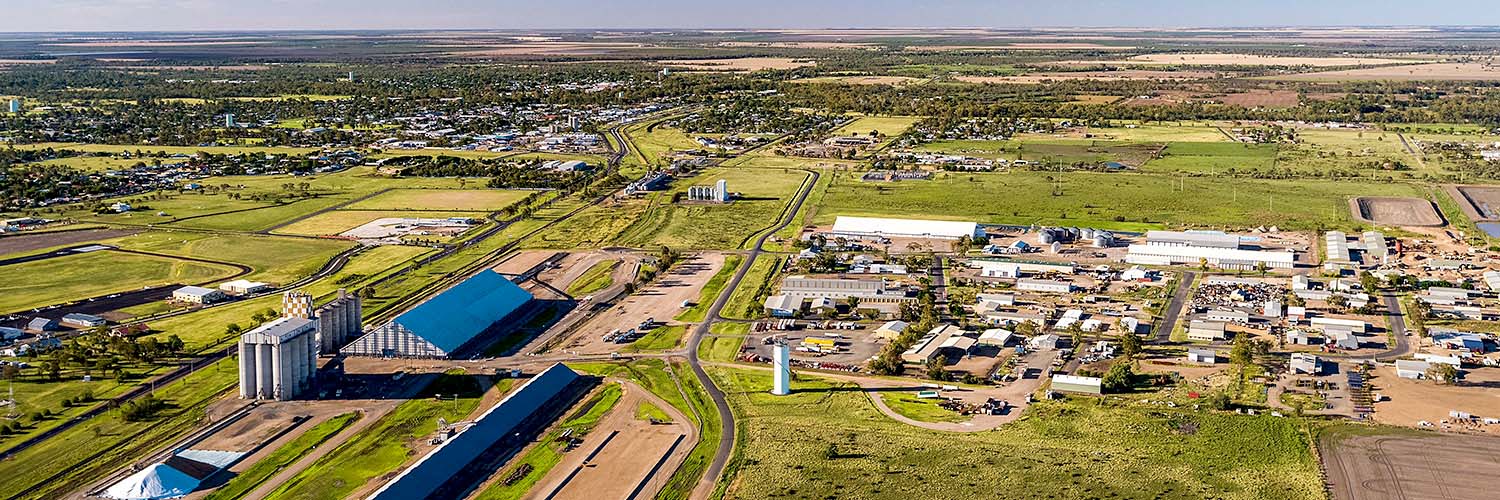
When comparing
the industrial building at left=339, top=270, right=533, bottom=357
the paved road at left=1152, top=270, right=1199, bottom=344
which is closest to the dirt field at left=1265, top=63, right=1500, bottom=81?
the paved road at left=1152, top=270, right=1199, bottom=344

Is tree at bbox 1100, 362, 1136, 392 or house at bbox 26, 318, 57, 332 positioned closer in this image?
tree at bbox 1100, 362, 1136, 392

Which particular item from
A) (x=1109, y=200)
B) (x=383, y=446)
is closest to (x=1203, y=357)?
(x=383, y=446)

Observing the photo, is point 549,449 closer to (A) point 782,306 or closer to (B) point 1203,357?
(A) point 782,306

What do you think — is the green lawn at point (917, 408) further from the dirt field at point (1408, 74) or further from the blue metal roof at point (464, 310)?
the dirt field at point (1408, 74)

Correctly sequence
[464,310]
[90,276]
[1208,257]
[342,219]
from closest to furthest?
[464,310], [90,276], [1208,257], [342,219]

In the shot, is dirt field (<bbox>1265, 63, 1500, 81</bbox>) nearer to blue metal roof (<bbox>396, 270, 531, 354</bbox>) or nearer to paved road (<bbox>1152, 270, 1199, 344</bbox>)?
paved road (<bbox>1152, 270, 1199, 344</bbox>)
